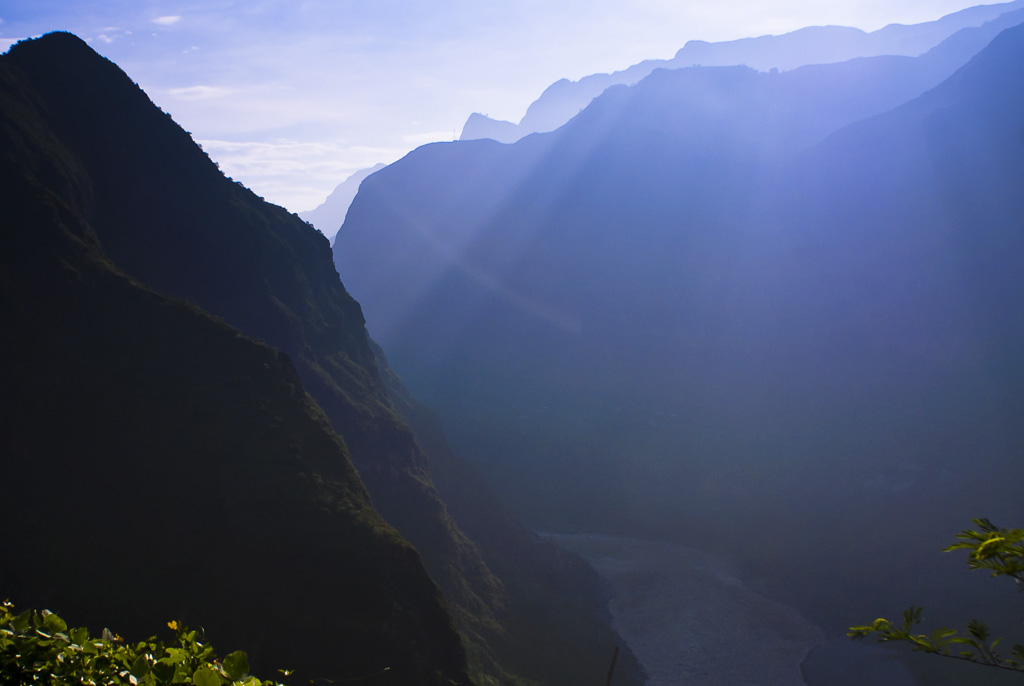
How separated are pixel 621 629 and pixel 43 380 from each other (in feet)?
112

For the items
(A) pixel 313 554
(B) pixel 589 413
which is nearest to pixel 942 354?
(B) pixel 589 413

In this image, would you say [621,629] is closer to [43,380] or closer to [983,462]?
[43,380]

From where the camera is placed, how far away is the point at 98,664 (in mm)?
3602

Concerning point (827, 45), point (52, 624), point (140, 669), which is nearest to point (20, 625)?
point (52, 624)

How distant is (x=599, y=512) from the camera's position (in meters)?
62.8

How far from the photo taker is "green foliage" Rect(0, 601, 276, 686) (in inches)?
135

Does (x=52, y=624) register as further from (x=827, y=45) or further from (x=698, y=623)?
(x=827, y=45)

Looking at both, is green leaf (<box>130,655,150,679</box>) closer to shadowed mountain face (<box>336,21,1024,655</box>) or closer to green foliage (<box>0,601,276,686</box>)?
green foliage (<box>0,601,276,686</box>)

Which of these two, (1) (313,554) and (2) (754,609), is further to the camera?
(2) (754,609)

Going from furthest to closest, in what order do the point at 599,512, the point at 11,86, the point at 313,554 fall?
the point at 599,512 → the point at 11,86 → the point at 313,554

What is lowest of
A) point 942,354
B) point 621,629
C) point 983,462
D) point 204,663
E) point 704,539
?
point 621,629

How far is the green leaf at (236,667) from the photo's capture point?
3.51m

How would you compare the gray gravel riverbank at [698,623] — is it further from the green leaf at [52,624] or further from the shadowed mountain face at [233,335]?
the green leaf at [52,624]

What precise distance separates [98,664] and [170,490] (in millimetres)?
16986
